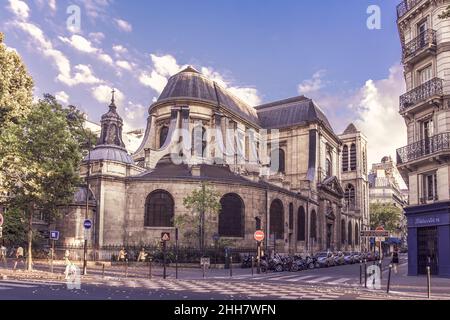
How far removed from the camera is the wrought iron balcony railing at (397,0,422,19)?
95.7ft

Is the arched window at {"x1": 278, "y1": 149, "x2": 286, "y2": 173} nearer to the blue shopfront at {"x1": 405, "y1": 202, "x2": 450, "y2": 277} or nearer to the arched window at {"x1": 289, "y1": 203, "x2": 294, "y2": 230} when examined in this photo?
the arched window at {"x1": 289, "y1": 203, "x2": 294, "y2": 230}

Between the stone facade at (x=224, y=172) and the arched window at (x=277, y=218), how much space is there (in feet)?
0.34

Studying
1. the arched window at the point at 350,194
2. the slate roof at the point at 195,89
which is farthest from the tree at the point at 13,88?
the arched window at the point at 350,194

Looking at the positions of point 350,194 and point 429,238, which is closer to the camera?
point 429,238

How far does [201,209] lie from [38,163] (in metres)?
13.4

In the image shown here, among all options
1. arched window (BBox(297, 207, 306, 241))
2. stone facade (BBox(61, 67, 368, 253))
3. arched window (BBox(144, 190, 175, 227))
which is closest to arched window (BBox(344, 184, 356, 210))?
stone facade (BBox(61, 67, 368, 253))

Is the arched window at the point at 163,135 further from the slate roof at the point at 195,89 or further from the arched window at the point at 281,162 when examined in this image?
the arched window at the point at 281,162

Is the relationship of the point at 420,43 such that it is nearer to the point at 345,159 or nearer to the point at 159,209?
the point at 159,209

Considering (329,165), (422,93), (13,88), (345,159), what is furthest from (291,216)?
(345,159)

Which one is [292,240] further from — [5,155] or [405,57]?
[5,155]

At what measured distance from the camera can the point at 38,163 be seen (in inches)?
1129

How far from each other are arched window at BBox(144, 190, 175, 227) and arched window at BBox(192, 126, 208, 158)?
35.6 ft
